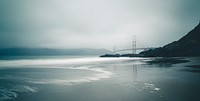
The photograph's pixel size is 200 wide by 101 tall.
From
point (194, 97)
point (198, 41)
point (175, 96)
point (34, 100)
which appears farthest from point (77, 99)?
point (198, 41)

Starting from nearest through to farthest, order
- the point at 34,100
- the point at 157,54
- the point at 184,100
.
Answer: the point at 184,100
the point at 34,100
the point at 157,54

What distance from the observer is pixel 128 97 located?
1517 centimetres

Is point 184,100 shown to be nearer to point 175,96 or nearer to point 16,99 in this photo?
point 175,96

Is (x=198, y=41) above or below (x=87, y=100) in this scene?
above

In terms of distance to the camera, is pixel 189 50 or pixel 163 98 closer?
pixel 163 98

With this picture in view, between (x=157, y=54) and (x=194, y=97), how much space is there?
500 feet

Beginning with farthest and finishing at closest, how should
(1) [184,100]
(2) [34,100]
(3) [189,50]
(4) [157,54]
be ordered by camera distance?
(4) [157,54], (3) [189,50], (2) [34,100], (1) [184,100]

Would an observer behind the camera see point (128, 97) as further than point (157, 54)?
No

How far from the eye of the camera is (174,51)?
144875 mm

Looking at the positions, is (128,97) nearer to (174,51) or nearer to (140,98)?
(140,98)

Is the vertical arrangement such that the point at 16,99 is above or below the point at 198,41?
below

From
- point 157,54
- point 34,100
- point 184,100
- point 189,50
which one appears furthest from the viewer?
point 157,54

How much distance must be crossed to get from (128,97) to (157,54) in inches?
6039

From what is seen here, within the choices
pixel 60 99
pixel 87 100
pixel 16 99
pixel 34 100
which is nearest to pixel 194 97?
pixel 87 100
